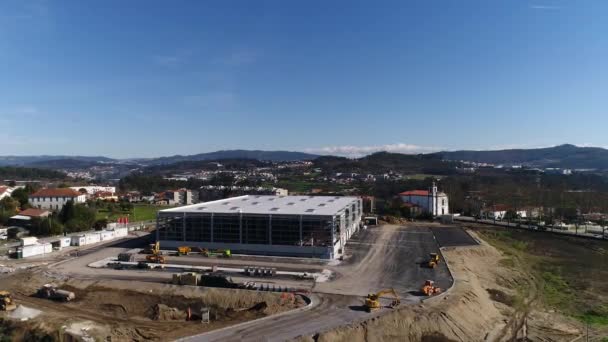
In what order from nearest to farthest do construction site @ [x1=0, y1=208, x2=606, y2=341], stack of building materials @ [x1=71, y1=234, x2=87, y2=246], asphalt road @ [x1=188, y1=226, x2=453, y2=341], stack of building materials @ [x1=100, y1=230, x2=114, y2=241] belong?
asphalt road @ [x1=188, y1=226, x2=453, y2=341]
construction site @ [x1=0, y1=208, x2=606, y2=341]
stack of building materials @ [x1=71, y1=234, x2=87, y2=246]
stack of building materials @ [x1=100, y1=230, x2=114, y2=241]

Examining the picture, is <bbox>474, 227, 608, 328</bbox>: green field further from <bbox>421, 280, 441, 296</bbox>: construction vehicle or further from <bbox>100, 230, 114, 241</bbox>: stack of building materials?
<bbox>100, 230, 114, 241</bbox>: stack of building materials

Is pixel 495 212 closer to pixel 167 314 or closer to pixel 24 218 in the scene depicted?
pixel 167 314

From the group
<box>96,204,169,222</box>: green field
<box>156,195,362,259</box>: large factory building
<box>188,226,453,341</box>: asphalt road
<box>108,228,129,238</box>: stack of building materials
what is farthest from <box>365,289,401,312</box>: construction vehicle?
<box>96,204,169,222</box>: green field

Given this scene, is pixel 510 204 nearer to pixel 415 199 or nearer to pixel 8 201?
pixel 415 199

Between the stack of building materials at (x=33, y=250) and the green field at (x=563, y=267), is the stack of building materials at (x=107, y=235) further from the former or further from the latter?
the green field at (x=563, y=267)

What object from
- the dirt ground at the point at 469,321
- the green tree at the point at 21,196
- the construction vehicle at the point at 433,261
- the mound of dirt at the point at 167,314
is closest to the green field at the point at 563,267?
the dirt ground at the point at 469,321

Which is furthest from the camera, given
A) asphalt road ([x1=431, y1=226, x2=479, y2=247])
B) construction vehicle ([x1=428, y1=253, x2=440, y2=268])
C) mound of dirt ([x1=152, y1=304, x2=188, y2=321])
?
asphalt road ([x1=431, y1=226, x2=479, y2=247])
